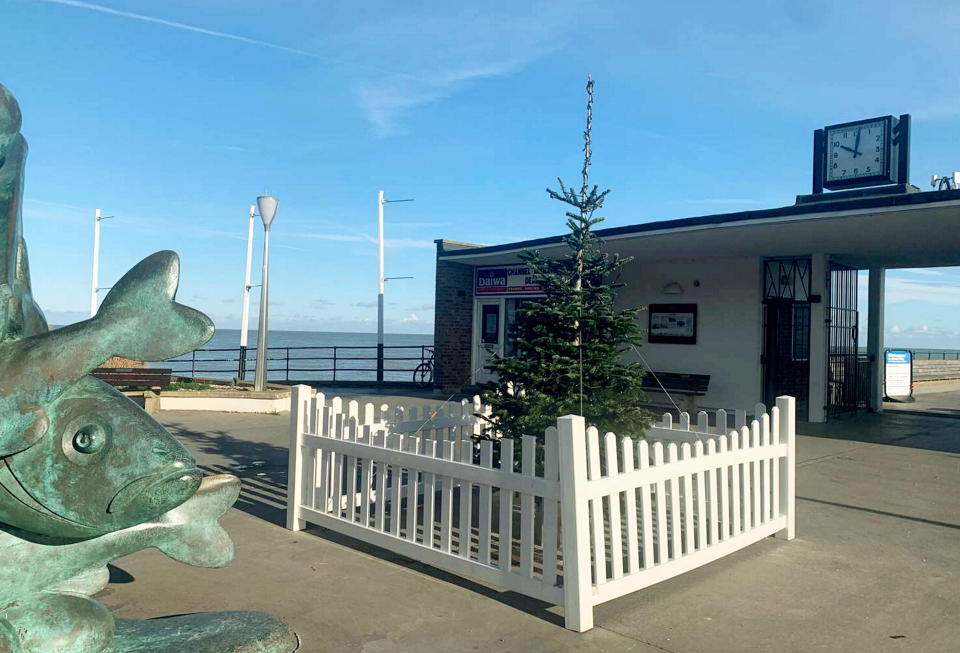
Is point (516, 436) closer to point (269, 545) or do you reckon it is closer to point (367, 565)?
point (367, 565)

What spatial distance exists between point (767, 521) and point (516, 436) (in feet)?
6.33

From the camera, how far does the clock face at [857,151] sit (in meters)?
12.8

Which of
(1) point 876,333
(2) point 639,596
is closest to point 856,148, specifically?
(1) point 876,333

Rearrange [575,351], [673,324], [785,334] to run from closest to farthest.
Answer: [575,351] < [785,334] < [673,324]

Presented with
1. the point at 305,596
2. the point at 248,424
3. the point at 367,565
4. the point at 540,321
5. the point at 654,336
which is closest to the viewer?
the point at 305,596

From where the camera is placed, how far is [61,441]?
2.23 metres

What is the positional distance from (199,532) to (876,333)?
1539 cm

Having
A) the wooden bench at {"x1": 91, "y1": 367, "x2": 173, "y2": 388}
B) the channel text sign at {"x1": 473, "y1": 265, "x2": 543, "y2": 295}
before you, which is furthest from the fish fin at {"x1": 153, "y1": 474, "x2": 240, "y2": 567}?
the channel text sign at {"x1": 473, "y1": 265, "x2": 543, "y2": 295}

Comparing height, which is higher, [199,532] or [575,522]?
[199,532]

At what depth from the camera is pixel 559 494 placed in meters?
3.90

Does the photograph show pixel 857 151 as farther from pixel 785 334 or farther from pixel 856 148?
pixel 785 334

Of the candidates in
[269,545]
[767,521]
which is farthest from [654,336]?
[269,545]

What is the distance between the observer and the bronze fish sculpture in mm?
2191

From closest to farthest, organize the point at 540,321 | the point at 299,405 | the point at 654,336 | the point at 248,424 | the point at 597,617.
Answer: the point at 597,617 < the point at 540,321 < the point at 299,405 < the point at 248,424 < the point at 654,336
